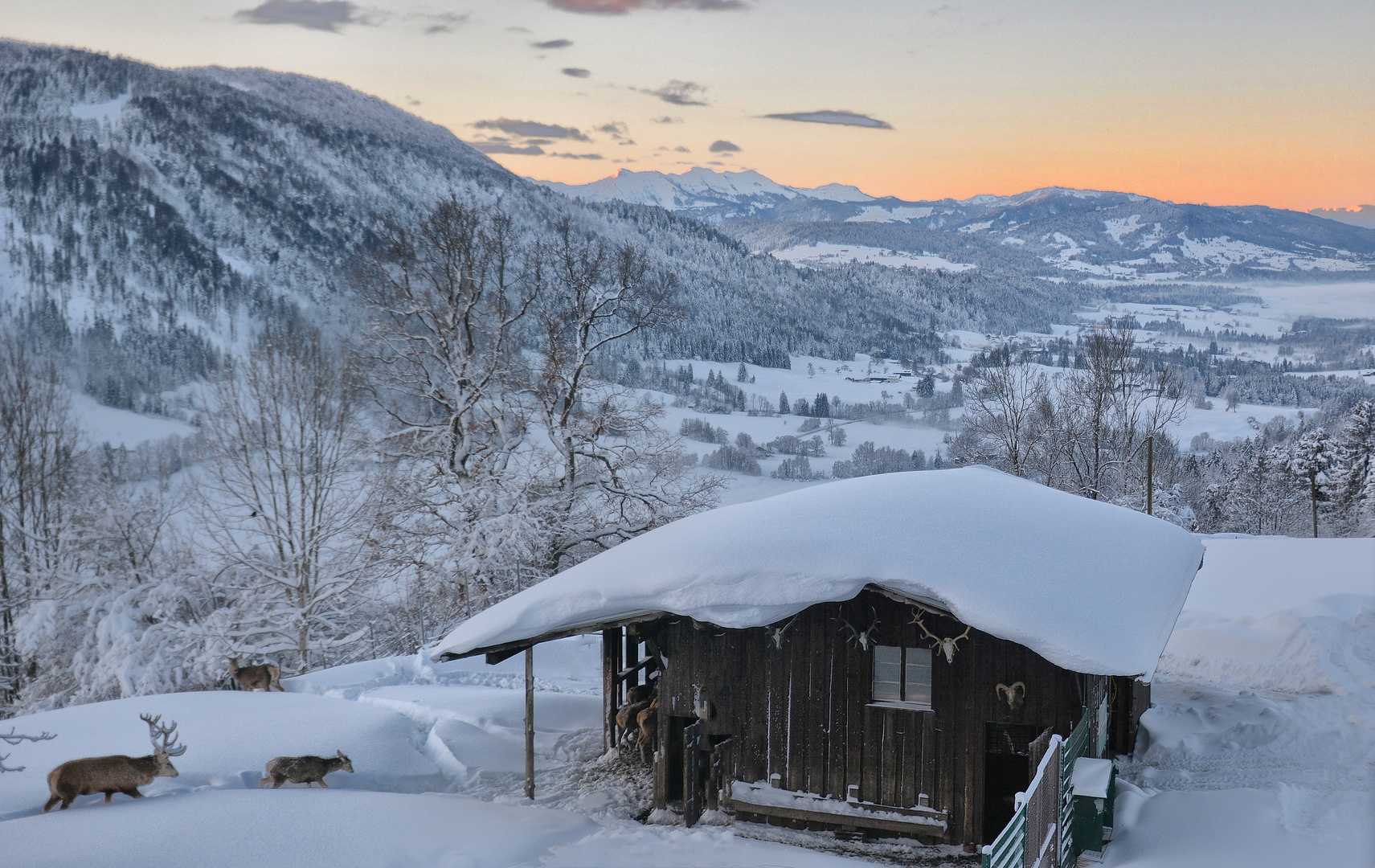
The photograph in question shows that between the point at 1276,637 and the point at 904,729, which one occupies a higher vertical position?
the point at 904,729

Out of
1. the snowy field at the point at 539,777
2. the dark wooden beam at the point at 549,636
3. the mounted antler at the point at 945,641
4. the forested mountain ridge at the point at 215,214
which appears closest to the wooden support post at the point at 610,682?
the snowy field at the point at 539,777

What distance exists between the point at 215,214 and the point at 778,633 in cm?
11511

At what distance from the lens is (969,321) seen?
19938 centimetres

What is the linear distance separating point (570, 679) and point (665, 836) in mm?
9469

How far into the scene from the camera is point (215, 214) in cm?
10694

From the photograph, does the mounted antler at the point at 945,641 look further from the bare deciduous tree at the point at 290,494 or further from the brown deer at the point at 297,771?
the bare deciduous tree at the point at 290,494

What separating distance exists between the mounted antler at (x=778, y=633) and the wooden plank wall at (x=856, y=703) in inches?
1.8

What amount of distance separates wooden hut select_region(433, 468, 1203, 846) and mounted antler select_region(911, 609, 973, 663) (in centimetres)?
2

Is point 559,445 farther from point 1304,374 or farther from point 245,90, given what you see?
point 1304,374

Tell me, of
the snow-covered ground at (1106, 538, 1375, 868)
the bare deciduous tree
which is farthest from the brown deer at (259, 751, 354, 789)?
the bare deciduous tree

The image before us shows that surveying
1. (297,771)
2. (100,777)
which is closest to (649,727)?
(297,771)

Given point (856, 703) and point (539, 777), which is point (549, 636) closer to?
point (539, 777)

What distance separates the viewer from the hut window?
10773 mm

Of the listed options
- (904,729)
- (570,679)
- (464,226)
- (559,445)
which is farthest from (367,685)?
(464,226)
